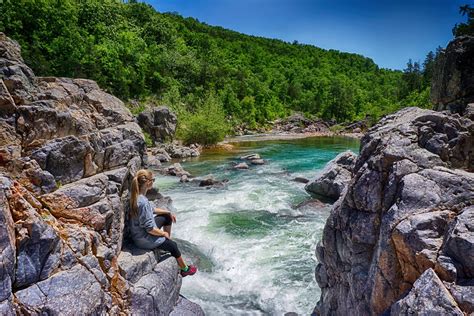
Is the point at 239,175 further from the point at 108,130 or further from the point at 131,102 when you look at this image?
the point at 131,102

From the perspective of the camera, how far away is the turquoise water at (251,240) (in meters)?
10.1

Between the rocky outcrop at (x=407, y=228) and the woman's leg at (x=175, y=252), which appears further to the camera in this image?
the woman's leg at (x=175, y=252)

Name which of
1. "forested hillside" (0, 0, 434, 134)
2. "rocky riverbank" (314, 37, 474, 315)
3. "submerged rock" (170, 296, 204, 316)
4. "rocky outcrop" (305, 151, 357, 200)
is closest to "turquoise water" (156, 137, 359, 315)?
"rocky outcrop" (305, 151, 357, 200)

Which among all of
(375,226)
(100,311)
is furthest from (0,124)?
(375,226)

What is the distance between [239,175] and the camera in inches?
1026

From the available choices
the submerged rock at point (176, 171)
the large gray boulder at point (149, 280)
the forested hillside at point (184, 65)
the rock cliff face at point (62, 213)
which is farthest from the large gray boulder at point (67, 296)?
the forested hillside at point (184, 65)

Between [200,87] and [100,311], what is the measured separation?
64.4 meters

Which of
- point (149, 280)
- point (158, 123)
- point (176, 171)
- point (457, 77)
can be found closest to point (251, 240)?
point (149, 280)

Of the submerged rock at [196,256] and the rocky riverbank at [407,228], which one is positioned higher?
the rocky riverbank at [407,228]

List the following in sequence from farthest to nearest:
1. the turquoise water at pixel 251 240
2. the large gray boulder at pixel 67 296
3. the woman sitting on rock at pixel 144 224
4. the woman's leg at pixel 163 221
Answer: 1. the turquoise water at pixel 251 240
2. the woman's leg at pixel 163 221
3. the woman sitting on rock at pixel 144 224
4. the large gray boulder at pixel 67 296

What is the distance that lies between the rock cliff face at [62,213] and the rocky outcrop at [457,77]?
32.4 feet

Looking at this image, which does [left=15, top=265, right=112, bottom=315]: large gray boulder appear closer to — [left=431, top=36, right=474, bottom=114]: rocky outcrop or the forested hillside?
[left=431, top=36, right=474, bottom=114]: rocky outcrop

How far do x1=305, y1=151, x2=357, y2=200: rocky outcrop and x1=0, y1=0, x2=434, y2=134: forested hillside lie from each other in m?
28.3

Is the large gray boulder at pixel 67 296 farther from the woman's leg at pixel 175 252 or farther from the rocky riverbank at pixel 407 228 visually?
the rocky riverbank at pixel 407 228
